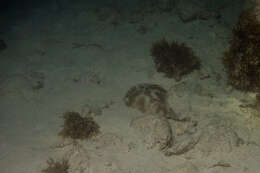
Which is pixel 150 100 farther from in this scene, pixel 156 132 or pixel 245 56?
pixel 245 56

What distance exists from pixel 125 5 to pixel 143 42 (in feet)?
7.15

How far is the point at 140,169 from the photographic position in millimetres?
4258

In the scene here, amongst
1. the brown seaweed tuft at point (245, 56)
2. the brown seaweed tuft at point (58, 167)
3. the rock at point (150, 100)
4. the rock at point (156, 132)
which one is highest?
the brown seaweed tuft at point (245, 56)

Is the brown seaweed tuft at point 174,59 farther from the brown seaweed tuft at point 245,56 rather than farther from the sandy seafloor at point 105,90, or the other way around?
the brown seaweed tuft at point 245,56

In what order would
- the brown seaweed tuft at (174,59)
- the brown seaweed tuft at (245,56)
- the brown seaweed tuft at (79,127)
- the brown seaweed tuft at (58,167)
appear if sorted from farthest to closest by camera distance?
the brown seaweed tuft at (174,59) < the brown seaweed tuft at (79,127) < the brown seaweed tuft at (245,56) < the brown seaweed tuft at (58,167)

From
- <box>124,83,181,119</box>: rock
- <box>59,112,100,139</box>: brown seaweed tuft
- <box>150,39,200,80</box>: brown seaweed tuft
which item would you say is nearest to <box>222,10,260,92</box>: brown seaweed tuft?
<box>150,39,200,80</box>: brown seaweed tuft

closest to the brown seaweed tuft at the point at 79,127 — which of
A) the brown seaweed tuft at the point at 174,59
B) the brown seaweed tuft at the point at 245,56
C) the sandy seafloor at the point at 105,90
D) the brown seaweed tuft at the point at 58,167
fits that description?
the sandy seafloor at the point at 105,90

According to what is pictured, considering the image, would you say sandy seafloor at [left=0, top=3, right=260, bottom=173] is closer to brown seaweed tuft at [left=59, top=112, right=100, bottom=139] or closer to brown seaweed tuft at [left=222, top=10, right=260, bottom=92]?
brown seaweed tuft at [left=59, top=112, right=100, bottom=139]

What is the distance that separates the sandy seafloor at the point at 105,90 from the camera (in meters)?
4.37

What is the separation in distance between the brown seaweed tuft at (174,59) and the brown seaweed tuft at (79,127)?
2.35 metres

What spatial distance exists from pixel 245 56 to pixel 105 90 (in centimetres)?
331

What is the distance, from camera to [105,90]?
6.08 metres

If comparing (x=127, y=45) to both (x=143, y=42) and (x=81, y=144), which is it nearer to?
(x=143, y=42)

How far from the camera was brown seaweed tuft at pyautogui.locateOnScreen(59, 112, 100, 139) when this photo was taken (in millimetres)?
4909
